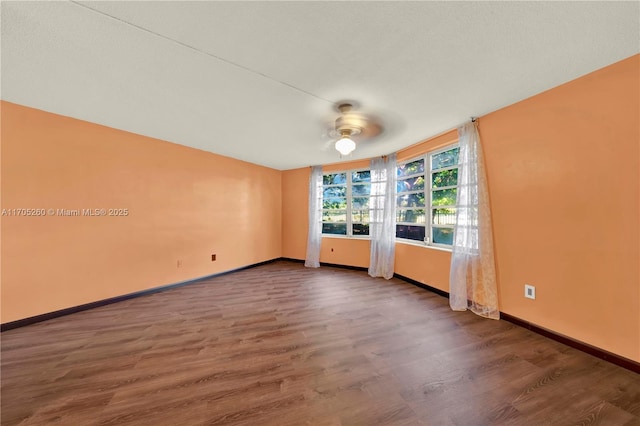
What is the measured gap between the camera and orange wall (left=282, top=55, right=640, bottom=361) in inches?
67.6

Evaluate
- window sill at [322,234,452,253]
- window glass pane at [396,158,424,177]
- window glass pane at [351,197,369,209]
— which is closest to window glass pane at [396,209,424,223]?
window sill at [322,234,452,253]

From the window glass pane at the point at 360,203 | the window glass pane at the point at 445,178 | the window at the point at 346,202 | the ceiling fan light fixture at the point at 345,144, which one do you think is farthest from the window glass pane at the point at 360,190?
the ceiling fan light fixture at the point at 345,144

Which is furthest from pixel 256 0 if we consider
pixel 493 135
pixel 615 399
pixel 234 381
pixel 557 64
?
pixel 615 399

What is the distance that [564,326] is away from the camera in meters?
2.04

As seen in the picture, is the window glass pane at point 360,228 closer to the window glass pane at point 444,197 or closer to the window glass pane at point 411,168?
the window glass pane at point 411,168

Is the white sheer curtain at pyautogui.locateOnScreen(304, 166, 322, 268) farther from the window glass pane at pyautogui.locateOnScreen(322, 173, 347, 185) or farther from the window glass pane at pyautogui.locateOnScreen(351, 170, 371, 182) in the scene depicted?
the window glass pane at pyautogui.locateOnScreen(351, 170, 371, 182)

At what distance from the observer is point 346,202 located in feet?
16.7

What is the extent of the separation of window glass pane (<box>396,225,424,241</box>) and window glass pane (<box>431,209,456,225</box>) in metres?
0.33

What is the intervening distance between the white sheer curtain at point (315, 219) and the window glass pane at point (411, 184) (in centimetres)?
184

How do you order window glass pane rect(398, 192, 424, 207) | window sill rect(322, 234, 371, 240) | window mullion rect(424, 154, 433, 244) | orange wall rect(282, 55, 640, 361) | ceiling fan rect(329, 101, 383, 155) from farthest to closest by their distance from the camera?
1. window sill rect(322, 234, 371, 240)
2. window glass pane rect(398, 192, 424, 207)
3. window mullion rect(424, 154, 433, 244)
4. ceiling fan rect(329, 101, 383, 155)
5. orange wall rect(282, 55, 640, 361)

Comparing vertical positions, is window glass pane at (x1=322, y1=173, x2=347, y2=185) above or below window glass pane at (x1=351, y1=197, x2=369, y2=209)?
above

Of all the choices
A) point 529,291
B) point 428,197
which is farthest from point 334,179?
point 529,291

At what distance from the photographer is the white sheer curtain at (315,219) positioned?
16.8 ft

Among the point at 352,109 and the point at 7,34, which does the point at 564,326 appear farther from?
the point at 7,34
